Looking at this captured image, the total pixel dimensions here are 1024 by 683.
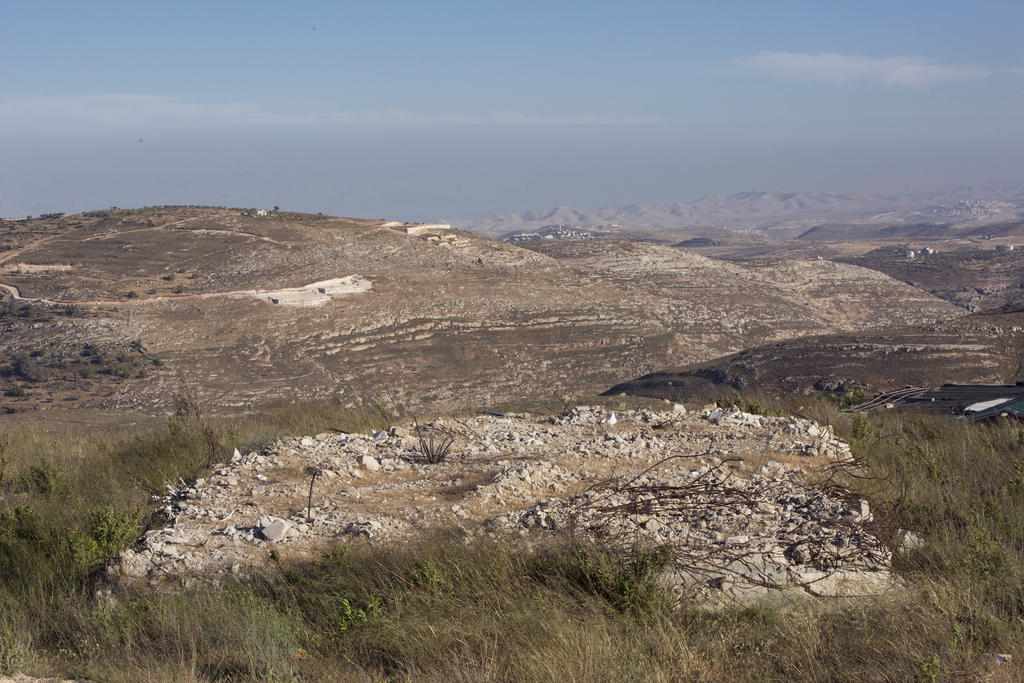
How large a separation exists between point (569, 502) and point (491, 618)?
1.64 metres

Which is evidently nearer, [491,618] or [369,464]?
[491,618]

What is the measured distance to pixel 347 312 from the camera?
31.4 metres

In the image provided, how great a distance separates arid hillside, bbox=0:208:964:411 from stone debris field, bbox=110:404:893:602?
16.9m

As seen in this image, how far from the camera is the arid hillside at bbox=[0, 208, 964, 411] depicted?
25938 mm

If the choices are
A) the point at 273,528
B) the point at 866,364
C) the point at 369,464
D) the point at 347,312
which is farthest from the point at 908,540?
the point at 347,312

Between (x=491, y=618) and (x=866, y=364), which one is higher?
(x=491, y=618)

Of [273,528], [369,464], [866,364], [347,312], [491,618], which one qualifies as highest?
[491,618]

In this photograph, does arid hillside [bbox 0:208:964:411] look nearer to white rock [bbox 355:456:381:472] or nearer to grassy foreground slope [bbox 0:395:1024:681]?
white rock [bbox 355:456:381:472]

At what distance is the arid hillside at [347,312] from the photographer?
25.9 m

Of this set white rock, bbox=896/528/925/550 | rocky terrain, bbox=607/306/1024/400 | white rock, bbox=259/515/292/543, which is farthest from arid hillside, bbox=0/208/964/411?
white rock, bbox=896/528/925/550

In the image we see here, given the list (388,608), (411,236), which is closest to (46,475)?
(388,608)

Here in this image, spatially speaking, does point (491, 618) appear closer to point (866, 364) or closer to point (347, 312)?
point (866, 364)

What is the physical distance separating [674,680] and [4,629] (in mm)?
3688

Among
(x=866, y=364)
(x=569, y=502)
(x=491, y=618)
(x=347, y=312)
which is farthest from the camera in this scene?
(x=347, y=312)
